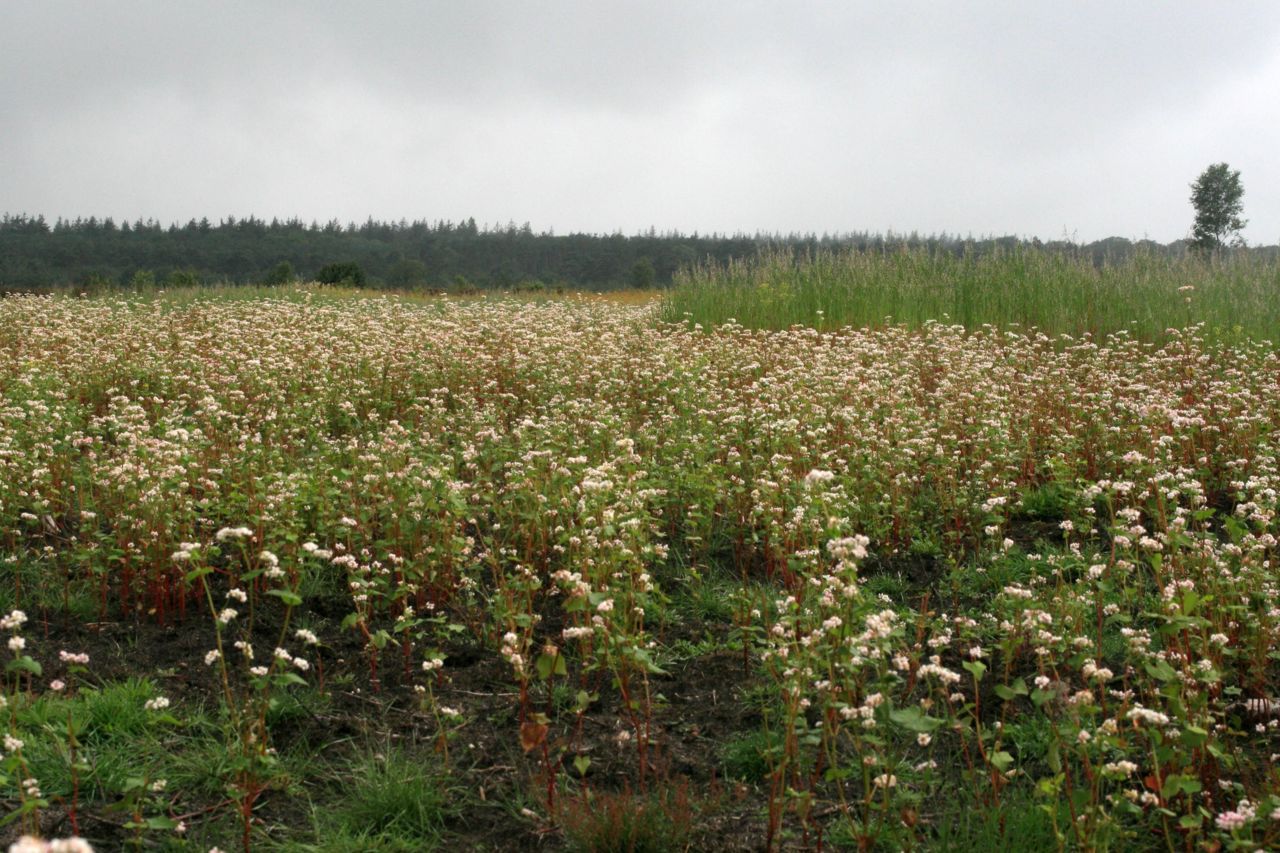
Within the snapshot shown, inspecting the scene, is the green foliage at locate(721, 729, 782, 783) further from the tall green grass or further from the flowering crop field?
the tall green grass

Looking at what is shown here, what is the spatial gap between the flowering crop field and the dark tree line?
30942 millimetres

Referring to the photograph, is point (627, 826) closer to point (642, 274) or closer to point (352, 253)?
point (642, 274)

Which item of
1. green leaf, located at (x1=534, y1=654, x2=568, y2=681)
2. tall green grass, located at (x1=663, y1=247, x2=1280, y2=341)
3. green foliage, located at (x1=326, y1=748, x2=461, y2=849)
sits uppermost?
tall green grass, located at (x1=663, y1=247, x2=1280, y2=341)

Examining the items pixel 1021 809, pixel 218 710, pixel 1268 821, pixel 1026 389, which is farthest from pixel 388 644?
pixel 1026 389

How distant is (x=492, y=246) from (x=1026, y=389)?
2648 inches

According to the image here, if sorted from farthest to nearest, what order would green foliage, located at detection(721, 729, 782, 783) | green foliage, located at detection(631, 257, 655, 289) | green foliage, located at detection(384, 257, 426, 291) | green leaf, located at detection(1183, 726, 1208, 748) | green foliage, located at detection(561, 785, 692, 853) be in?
green foliage, located at detection(384, 257, 426, 291), green foliage, located at detection(631, 257, 655, 289), green foliage, located at detection(721, 729, 782, 783), green foliage, located at detection(561, 785, 692, 853), green leaf, located at detection(1183, 726, 1208, 748)

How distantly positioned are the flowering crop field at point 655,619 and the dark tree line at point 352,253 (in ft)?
102

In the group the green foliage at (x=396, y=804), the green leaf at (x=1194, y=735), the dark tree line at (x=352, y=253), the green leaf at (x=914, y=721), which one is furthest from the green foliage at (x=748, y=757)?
the dark tree line at (x=352, y=253)

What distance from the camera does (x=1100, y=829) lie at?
2773mm

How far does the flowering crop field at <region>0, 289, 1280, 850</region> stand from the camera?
3.10 meters

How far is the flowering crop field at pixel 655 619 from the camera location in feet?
10.2

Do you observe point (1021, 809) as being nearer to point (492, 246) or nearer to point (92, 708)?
point (92, 708)

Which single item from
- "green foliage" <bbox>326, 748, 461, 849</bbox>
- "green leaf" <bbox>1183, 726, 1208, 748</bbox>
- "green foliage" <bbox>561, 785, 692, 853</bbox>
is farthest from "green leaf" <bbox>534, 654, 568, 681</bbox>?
"green leaf" <bbox>1183, 726, 1208, 748</bbox>

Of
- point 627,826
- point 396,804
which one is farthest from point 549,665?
point 396,804
